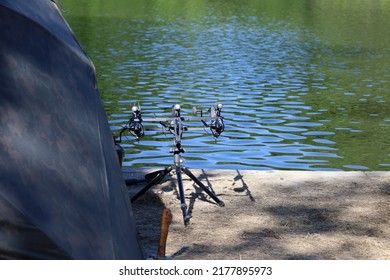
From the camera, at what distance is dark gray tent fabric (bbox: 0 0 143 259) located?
4461 mm

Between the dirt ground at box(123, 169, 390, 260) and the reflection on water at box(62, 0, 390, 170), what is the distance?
981 millimetres

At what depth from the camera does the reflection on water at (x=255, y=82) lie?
13322mm

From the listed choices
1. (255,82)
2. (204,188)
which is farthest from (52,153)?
(255,82)

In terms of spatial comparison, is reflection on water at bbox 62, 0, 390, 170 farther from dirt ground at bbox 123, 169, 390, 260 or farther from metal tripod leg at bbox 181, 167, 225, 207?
dirt ground at bbox 123, 169, 390, 260

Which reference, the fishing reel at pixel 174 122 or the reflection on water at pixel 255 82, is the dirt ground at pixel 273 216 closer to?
the fishing reel at pixel 174 122

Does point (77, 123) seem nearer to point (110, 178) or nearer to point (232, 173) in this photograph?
point (110, 178)

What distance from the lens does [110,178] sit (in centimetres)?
548

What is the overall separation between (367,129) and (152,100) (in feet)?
16.0

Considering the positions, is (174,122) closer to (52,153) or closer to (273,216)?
(273,216)

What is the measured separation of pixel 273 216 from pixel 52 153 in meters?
3.40

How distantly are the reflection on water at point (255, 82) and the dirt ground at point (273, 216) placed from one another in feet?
3.22

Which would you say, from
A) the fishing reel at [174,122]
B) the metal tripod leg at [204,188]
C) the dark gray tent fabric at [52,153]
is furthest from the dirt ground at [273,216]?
the dark gray tent fabric at [52,153]

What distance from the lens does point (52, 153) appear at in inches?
192

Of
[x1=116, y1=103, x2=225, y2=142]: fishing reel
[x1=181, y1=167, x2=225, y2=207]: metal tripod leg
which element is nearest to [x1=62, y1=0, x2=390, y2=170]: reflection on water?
[x1=116, y1=103, x2=225, y2=142]: fishing reel
